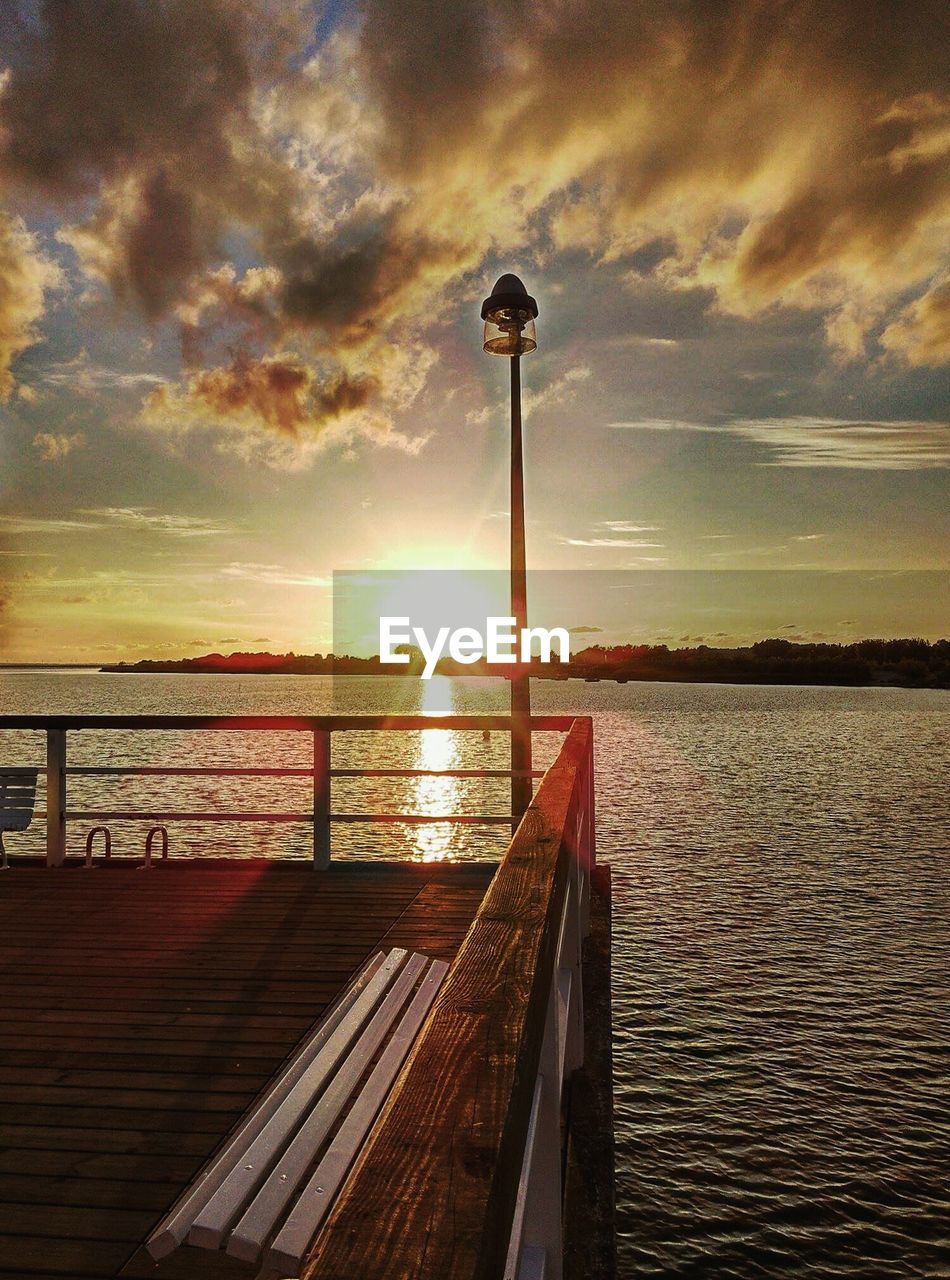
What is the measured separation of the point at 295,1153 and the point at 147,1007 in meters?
2.33

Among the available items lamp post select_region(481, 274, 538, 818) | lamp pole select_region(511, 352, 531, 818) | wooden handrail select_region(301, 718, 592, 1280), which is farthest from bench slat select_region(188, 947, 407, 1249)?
lamp post select_region(481, 274, 538, 818)

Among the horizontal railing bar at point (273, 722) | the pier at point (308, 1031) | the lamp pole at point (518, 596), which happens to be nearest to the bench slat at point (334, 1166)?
the pier at point (308, 1031)

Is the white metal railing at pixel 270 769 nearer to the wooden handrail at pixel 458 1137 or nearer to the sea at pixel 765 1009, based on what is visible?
the sea at pixel 765 1009

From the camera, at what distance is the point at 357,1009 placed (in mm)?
4199

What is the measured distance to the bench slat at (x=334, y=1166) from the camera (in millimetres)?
2539

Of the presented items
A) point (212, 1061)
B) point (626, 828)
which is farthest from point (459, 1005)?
point (626, 828)

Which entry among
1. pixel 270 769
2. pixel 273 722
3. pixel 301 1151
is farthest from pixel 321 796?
pixel 301 1151

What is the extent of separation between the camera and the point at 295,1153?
2.96 metres

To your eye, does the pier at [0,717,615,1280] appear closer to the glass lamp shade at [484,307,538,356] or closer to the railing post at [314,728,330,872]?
the railing post at [314,728,330,872]

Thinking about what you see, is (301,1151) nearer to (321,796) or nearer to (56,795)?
(321,796)

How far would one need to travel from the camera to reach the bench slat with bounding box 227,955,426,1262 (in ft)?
8.68

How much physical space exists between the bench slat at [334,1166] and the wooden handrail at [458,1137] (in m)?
1.36

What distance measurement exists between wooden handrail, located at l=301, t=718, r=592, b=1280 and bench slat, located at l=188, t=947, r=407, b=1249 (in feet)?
5.48

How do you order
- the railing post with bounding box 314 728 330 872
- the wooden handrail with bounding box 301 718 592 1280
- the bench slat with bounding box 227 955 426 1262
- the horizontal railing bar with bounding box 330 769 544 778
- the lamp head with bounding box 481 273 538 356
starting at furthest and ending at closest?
1. the lamp head with bounding box 481 273 538 356
2. the railing post with bounding box 314 728 330 872
3. the horizontal railing bar with bounding box 330 769 544 778
4. the bench slat with bounding box 227 955 426 1262
5. the wooden handrail with bounding box 301 718 592 1280
